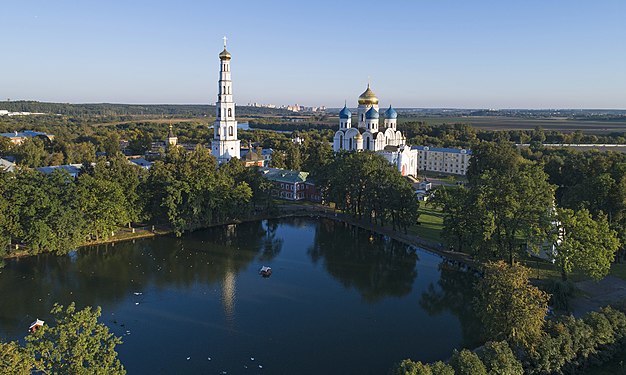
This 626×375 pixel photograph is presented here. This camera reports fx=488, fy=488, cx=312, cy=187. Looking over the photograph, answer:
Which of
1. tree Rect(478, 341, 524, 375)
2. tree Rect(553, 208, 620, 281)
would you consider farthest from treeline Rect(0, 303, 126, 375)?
tree Rect(553, 208, 620, 281)

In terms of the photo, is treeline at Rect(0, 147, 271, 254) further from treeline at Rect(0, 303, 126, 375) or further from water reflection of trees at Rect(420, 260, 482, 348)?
treeline at Rect(0, 303, 126, 375)

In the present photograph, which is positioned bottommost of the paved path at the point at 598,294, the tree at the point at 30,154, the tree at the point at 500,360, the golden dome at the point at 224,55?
the paved path at the point at 598,294

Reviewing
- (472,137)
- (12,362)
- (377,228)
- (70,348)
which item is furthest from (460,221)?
(472,137)

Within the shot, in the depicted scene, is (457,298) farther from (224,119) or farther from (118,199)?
(224,119)

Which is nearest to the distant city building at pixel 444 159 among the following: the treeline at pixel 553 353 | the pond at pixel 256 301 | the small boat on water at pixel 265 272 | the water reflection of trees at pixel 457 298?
the pond at pixel 256 301

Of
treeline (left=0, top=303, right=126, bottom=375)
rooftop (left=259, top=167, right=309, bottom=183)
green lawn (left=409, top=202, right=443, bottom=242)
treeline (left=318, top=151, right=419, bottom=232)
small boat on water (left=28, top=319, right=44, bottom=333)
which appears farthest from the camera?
rooftop (left=259, top=167, right=309, bottom=183)

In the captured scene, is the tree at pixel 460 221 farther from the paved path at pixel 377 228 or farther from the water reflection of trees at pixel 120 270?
the water reflection of trees at pixel 120 270
